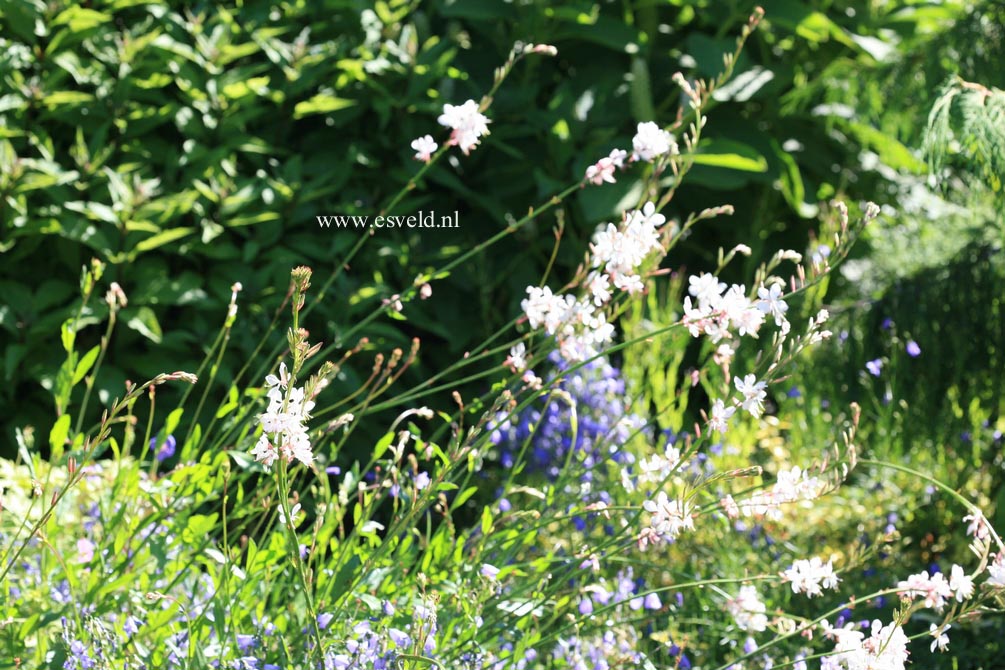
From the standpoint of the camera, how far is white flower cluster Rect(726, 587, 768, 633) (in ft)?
4.99

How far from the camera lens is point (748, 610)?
Result: 1561 millimetres

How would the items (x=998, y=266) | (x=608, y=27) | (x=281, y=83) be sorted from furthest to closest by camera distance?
1. (x=608, y=27)
2. (x=281, y=83)
3. (x=998, y=266)

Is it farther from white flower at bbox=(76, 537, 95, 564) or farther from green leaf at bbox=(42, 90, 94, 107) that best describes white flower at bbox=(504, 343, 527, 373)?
green leaf at bbox=(42, 90, 94, 107)

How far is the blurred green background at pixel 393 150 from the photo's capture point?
108 inches

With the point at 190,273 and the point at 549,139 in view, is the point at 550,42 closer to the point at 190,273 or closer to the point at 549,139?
the point at 549,139

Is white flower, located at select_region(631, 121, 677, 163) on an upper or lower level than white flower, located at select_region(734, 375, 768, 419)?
upper

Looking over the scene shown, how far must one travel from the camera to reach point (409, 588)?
64.8 inches

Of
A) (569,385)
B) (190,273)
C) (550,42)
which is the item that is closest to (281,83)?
(190,273)

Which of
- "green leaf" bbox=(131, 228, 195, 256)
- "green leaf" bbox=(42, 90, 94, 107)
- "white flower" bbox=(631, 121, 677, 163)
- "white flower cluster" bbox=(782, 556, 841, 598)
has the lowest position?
"green leaf" bbox=(131, 228, 195, 256)

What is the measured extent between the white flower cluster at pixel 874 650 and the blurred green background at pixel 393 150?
1.47 m

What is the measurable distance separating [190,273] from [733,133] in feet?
5.75

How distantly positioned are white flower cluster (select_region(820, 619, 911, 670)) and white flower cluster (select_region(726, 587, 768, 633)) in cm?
16

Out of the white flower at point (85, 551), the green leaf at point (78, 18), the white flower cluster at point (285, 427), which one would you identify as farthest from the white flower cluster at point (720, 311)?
the green leaf at point (78, 18)

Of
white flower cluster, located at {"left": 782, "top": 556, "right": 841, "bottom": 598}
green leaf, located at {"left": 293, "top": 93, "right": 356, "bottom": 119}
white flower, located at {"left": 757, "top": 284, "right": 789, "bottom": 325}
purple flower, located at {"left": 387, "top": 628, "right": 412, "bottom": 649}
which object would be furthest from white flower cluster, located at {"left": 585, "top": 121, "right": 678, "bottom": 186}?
green leaf, located at {"left": 293, "top": 93, "right": 356, "bottom": 119}
